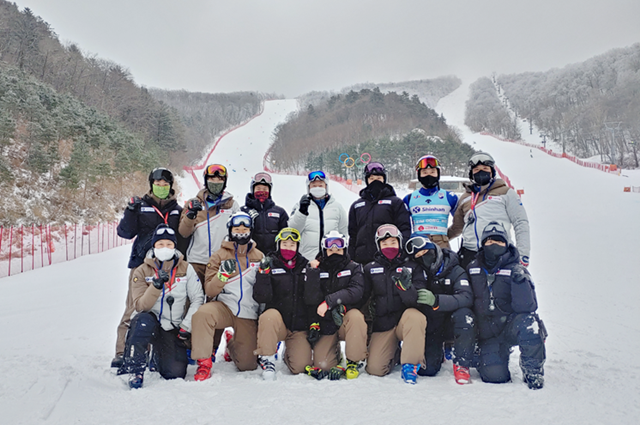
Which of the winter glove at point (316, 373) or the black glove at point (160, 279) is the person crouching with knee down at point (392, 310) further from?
the black glove at point (160, 279)

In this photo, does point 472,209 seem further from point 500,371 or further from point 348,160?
point 348,160

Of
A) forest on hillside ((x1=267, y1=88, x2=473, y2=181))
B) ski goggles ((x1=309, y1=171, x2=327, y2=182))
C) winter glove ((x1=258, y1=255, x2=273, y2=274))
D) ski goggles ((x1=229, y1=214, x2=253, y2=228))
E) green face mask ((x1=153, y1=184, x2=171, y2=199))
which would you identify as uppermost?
forest on hillside ((x1=267, y1=88, x2=473, y2=181))

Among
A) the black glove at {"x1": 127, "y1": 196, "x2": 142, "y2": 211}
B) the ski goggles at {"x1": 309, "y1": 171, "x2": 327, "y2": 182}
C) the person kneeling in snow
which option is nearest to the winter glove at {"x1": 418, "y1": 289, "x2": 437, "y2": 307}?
the person kneeling in snow

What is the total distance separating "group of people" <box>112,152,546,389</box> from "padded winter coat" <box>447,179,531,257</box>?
0.01 m

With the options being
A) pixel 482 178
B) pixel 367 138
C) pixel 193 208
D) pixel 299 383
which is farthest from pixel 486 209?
pixel 367 138

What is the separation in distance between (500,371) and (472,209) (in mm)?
1623

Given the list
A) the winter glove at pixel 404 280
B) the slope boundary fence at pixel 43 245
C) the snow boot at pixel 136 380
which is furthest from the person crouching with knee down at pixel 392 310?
the slope boundary fence at pixel 43 245

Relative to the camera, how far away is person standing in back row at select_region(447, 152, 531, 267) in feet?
12.9

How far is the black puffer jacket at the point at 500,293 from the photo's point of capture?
3385mm

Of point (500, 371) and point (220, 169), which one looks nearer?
point (500, 371)

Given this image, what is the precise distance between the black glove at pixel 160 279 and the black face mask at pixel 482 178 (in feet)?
10.9

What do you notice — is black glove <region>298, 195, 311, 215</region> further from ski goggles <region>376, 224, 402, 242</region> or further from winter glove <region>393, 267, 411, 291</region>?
→ winter glove <region>393, 267, 411, 291</region>

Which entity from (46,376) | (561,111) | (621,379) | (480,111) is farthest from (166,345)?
(480,111)

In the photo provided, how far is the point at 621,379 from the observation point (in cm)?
325
